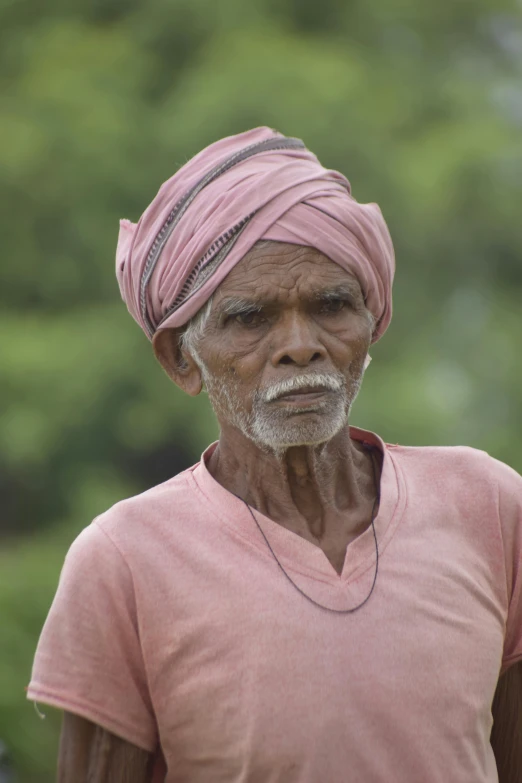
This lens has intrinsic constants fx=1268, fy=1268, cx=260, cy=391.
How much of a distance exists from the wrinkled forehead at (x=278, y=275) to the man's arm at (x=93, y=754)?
978 mm

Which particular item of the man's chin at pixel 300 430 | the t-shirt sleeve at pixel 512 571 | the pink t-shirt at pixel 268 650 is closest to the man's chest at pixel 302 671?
the pink t-shirt at pixel 268 650

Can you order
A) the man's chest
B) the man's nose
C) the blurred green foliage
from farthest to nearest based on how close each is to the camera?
the blurred green foliage, the man's nose, the man's chest

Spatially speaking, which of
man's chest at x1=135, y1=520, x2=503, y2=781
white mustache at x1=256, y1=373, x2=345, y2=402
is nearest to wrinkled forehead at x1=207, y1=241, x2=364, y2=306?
white mustache at x1=256, y1=373, x2=345, y2=402

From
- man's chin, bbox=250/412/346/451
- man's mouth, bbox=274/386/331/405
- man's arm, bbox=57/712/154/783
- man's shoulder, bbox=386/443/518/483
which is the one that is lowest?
man's arm, bbox=57/712/154/783

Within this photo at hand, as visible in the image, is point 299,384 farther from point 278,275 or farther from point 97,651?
point 97,651

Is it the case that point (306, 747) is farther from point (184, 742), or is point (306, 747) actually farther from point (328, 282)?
point (328, 282)

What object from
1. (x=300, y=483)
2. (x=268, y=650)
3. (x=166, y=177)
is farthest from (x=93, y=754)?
(x=166, y=177)

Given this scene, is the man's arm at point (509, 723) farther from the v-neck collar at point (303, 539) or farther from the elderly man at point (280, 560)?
the v-neck collar at point (303, 539)

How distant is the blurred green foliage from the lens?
864 centimetres

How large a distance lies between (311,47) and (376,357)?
261 cm

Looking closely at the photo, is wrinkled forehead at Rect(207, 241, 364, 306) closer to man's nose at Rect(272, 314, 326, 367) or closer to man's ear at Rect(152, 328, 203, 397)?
man's nose at Rect(272, 314, 326, 367)

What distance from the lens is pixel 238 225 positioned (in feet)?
9.20

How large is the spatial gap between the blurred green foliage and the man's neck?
4.84m

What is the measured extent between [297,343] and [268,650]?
0.66 m
